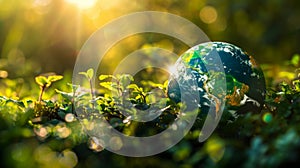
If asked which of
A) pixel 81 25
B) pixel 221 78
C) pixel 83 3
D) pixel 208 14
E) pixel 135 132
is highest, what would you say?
pixel 208 14

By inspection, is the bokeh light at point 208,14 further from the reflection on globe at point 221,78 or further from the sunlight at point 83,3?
the reflection on globe at point 221,78

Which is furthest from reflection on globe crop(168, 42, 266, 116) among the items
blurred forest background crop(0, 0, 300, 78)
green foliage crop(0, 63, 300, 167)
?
blurred forest background crop(0, 0, 300, 78)

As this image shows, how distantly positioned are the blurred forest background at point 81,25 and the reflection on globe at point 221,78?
4957 millimetres

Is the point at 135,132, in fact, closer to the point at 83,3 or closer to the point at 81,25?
the point at 83,3

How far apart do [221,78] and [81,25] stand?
604 cm

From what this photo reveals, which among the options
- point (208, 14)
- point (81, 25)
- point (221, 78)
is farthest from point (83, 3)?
point (221, 78)

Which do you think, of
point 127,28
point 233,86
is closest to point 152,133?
point 233,86

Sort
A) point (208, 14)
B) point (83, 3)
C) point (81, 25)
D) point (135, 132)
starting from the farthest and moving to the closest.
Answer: point (208, 14) < point (81, 25) < point (83, 3) < point (135, 132)

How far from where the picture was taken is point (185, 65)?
3.23 m

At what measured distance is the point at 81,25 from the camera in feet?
28.2

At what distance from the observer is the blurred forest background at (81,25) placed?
8.55 m

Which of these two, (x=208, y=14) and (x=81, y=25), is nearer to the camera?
(x=81, y=25)

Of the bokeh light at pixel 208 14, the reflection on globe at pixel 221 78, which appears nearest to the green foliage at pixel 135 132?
the reflection on globe at pixel 221 78

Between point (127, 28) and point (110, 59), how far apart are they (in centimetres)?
78
